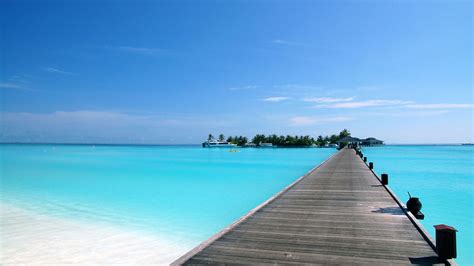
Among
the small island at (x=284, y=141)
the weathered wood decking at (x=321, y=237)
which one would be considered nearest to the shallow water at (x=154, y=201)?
the weathered wood decking at (x=321, y=237)

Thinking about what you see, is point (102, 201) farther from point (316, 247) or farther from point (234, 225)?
point (316, 247)

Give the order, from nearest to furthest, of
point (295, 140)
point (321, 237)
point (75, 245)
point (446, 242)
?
point (446, 242), point (321, 237), point (75, 245), point (295, 140)

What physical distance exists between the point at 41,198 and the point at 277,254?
14581 millimetres

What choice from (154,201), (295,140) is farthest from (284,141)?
(154,201)

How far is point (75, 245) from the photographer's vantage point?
757 cm

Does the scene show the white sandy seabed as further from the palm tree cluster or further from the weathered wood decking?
the palm tree cluster

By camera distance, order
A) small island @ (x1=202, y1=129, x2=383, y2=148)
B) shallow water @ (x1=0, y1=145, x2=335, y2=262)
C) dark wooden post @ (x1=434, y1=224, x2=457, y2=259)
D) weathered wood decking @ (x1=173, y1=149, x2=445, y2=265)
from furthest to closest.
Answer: small island @ (x1=202, y1=129, x2=383, y2=148), shallow water @ (x1=0, y1=145, x2=335, y2=262), weathered wood decking @ (x1=173, y1=149, x2=445, y2=265), dark wooden post @ (x1=434, y1=224, x2=457, y2=259)

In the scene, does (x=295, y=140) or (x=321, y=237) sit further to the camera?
(x=295, y=140)

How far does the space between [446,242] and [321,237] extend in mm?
1818

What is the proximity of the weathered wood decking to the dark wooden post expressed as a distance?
146 mm

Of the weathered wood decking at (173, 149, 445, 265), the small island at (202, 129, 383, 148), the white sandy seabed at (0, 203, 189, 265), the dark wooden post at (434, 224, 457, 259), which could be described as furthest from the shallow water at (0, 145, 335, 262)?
the small island at (202, 129, 383, 148)

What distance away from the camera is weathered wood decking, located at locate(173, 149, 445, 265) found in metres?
4.14

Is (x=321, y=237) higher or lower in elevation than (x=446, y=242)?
lower

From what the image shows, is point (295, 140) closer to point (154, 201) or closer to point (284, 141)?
point (284, 141)
